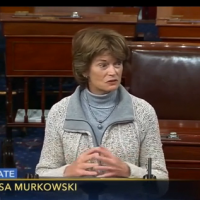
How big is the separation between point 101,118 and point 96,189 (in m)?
0.69

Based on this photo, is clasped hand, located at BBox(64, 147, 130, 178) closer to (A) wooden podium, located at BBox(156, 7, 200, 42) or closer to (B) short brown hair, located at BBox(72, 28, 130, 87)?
(B) short brown hair, located at BBox(72, 28, 130, 87)

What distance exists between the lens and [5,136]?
149 inches

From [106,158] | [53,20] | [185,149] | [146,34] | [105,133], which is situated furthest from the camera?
[146,34]

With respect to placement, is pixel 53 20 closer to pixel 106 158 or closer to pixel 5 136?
pixel 5 136

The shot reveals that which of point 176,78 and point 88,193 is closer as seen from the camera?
point 88,193

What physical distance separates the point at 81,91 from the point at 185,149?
0.56m

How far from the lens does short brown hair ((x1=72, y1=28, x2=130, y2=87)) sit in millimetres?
1558

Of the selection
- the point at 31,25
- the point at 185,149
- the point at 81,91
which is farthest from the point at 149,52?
the point at 31,25

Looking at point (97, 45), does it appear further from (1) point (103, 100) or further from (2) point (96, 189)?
(2) point (96, 189)

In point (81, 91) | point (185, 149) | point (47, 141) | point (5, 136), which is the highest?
point (81, 91)

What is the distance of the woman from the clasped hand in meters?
0.14

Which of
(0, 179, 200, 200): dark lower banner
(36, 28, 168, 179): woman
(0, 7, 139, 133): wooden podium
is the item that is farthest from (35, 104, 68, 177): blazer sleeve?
(0, 7, 139, 133): wooden podium

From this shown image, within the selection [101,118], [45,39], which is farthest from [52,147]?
A: [45,39]

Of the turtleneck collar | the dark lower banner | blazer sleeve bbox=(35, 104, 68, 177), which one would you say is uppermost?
the dark lower banner
